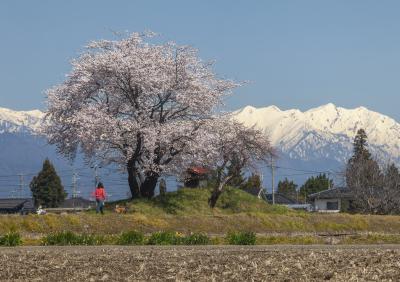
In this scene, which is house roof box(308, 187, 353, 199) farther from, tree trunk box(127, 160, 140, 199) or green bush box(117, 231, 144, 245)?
green bush box(117, 231, 144, 245)

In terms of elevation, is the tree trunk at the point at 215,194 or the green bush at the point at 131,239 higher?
the tree trunk at the point at 215,194

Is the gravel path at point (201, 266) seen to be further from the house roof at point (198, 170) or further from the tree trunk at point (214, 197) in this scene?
the house roof at point (198, 170)

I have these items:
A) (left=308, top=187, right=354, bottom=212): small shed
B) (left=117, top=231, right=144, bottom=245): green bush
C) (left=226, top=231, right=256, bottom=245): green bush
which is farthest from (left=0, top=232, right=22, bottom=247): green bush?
(left=308, top=187, right=354, bottom=212): small shed

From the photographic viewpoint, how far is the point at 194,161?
47.6 m

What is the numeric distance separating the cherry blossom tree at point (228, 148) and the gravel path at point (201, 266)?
25.5 metres

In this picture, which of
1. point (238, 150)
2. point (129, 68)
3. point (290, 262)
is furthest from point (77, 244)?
point (238, 150)

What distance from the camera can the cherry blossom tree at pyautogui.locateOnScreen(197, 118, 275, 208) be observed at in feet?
154

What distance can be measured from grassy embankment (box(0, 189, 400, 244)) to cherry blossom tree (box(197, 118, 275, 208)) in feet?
4.70

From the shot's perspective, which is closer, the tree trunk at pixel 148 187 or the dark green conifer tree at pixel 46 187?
the tree trunk at pixel 148 187

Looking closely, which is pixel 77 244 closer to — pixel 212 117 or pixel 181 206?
pixel 181 206

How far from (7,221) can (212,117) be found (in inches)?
694

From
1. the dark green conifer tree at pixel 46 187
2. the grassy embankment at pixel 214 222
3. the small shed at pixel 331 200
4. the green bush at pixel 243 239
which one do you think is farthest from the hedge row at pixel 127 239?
the dark green conifer tree at pixel 46 187

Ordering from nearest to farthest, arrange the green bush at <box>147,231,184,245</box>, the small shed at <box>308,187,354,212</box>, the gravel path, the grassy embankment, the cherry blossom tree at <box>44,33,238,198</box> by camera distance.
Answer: the gravel path
the green bush at <box>147,231,184,245</box>
the grassy embankment
the cherry blossom tree at <box>44,33,238,198</box>
the small shed at <box>308,187,354,212</box>

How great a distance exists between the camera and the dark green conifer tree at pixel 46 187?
440 feet
